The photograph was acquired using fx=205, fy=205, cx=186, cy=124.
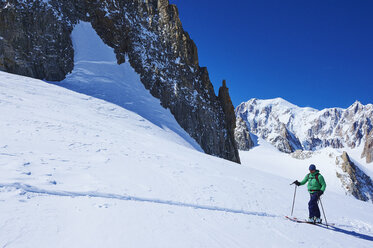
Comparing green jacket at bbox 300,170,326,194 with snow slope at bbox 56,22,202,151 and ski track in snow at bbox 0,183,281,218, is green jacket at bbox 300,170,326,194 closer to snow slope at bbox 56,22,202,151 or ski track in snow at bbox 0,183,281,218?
ski track in snow at bbox 0,183,281,218

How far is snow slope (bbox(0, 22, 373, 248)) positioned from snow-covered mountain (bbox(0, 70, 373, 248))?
0.02 m

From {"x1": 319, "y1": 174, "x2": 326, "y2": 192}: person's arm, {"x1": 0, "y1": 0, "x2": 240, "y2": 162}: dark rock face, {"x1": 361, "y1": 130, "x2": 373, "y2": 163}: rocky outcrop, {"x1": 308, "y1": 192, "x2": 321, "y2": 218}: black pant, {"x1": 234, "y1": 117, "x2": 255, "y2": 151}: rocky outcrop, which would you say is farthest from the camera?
{"x1": 361, "y1": 130, "x2": 373, "y2": 163}: rocky outcrop

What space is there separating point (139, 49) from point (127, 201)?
3305 centimetres

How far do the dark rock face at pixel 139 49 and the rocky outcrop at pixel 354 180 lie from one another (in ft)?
142

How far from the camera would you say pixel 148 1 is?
37.5 m

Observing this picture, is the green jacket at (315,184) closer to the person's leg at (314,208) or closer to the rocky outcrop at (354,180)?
the person's leg at (314,208)

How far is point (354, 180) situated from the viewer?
60844mm

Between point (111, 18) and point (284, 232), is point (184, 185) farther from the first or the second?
point (111, 18)

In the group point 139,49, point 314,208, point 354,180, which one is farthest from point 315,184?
point 354,180

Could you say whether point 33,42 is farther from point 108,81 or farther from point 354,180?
point 354,180

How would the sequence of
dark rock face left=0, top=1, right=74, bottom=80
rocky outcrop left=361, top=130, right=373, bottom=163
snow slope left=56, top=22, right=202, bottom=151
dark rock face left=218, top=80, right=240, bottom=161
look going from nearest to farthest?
dark rock face left=0, top=1, right=74, bottom=80, snow slope left=56, top=22, right=202, bottom=151, dark rock face left=218, top=80, right=240, bottom=161, rocky outcrop left=361, top=130, right=373, bottom=163

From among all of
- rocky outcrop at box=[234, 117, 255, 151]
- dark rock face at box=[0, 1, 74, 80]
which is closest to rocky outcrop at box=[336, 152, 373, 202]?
rocky outcrop at box=[234, 117, 255, 151]

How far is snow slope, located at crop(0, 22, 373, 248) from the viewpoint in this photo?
3295mm

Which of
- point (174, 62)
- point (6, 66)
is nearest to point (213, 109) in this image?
point (174, 62)
